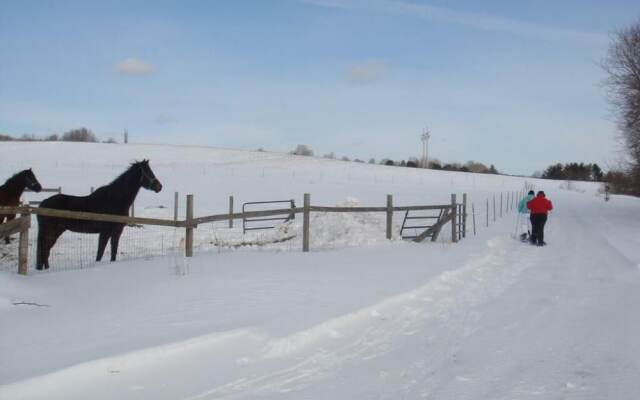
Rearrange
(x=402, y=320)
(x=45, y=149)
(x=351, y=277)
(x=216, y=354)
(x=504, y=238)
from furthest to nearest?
(x=45, y=149)
(x=504, y=238)
(x=351, y=277)
(x=402, y=320)
(x=216, y=354)

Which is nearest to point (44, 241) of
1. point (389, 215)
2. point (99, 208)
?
point (99, 208)

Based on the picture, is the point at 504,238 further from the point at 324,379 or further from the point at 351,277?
the point at 324,379

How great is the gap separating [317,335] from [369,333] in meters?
0.56

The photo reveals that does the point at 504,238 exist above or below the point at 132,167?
below

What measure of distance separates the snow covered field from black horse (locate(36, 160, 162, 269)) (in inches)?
43.4

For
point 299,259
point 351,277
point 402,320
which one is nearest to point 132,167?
point 299,259

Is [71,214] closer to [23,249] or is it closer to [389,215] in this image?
[23,249]

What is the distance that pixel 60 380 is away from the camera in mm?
3779

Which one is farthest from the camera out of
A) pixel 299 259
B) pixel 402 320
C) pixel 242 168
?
pixel 242 168

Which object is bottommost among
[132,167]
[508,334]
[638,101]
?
[508,334]

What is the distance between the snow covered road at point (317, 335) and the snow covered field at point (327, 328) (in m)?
0.02

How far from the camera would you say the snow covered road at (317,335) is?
3.99 metres

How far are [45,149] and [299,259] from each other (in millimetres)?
68570

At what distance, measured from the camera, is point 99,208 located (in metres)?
9.69
